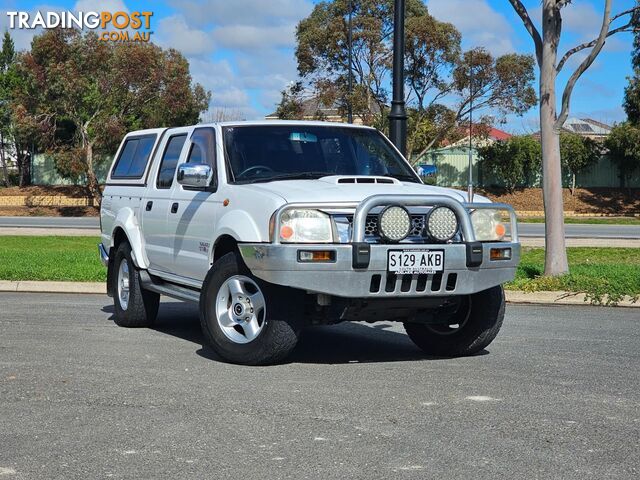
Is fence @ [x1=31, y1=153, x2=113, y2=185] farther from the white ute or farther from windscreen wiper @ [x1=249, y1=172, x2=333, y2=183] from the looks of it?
windscreen wiper @ [x1=249, y1=172, x2=333, y2=183]

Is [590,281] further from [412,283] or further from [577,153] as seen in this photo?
[577,153]

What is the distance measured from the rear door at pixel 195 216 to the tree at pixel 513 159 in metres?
44.1

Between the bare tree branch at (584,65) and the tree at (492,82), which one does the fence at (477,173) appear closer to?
the tree at (492,82)

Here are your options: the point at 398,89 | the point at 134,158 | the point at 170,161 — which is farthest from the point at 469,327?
the point at 398,89

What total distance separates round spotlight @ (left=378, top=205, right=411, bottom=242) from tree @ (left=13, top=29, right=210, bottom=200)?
3927cm

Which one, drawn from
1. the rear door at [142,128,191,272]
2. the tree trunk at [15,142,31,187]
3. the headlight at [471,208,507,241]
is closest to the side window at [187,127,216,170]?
the rear door at [142,128,191,272]

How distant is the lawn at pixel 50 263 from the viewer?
1406 cm

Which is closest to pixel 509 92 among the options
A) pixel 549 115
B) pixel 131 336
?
pixel 549 115

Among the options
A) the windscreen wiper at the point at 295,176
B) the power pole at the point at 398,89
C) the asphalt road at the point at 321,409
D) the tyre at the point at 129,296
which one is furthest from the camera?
the power pole at the point at 398,89

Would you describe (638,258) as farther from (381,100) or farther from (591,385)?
(381,100)

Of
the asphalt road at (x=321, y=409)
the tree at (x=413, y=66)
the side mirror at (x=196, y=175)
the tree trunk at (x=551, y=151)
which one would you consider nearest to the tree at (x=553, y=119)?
the tree trunk at (x=551, y=151)

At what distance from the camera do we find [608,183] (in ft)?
174

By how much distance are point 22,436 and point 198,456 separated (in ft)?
3.53

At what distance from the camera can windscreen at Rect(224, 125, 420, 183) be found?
862 centimetres
